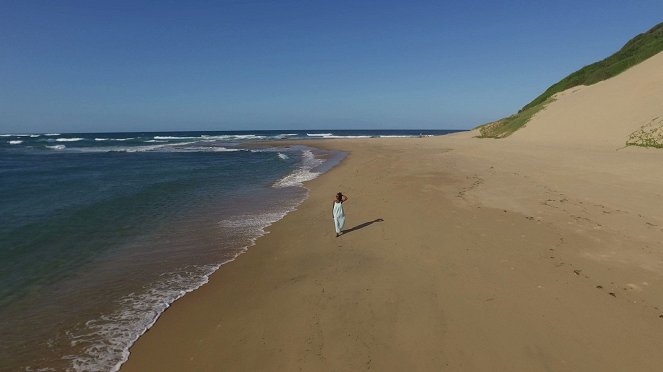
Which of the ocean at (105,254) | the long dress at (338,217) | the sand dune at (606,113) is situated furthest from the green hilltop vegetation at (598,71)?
the long dress at (338,217)

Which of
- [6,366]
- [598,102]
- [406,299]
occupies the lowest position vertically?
[6,366]

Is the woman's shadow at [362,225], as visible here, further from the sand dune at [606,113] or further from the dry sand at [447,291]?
the sand dune at [606,113]

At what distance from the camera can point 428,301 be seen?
6.96 meters

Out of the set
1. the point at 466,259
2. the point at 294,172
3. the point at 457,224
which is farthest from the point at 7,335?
the point at 294,172

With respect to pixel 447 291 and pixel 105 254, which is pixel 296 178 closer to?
pixel 105 254

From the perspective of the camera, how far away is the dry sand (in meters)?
5.46

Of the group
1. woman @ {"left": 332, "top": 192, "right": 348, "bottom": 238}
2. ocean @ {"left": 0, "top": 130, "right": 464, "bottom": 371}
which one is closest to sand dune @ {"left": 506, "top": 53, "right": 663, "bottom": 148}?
woman @ {"left": 332, "top": 192, "right": 348, "bottom": 238}

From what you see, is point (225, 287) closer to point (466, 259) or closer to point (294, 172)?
point (466, 259)

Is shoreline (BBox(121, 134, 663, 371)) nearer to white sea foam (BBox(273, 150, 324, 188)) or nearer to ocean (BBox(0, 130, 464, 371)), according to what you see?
ocean (BBox(0, 130, 464, 371))

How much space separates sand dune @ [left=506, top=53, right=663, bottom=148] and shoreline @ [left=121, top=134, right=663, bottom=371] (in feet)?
62.0

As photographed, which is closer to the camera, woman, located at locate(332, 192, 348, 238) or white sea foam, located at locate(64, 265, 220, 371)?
white sea foam, located at locate(64, 265, 220, 371)

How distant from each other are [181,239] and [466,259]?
874cm

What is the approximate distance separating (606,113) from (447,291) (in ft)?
100

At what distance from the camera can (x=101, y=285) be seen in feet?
29.3
